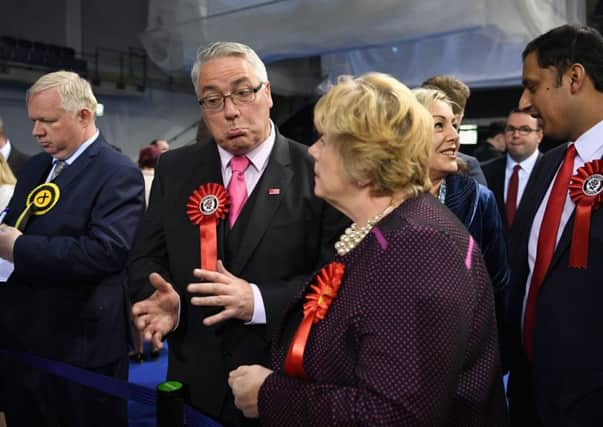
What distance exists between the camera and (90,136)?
7.00ft

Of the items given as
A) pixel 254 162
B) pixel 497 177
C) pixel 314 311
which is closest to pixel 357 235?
pixel 314 311

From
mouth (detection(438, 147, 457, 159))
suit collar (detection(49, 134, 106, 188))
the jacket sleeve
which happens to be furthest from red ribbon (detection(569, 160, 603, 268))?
suit collar (detection(49, 134, 106, 188))

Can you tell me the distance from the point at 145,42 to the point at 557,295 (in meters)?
6.04

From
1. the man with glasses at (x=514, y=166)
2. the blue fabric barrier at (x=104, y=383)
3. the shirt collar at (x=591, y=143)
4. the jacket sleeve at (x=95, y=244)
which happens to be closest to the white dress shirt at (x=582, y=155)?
the shirt collar at (x=591, y=143)

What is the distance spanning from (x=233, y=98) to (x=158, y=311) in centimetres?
61

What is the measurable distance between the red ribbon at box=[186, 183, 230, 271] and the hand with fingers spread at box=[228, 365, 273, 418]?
447 millimetres

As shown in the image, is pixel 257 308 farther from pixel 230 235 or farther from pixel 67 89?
pixel 67 89

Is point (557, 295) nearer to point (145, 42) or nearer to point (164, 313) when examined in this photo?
point (164, 313)

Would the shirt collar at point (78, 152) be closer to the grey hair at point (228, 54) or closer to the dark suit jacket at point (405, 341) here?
the grey hair at point (228, 54)

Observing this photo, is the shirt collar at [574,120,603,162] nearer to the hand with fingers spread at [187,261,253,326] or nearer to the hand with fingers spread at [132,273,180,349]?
the hand with fingers spread at [187,261,253,326]

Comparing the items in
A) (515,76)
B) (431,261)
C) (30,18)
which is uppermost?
(30,18)

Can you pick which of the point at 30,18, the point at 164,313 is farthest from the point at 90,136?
the point at 30,18

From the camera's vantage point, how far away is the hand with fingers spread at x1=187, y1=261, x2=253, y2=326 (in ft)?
4.26

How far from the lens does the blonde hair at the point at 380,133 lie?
3.50 feet
